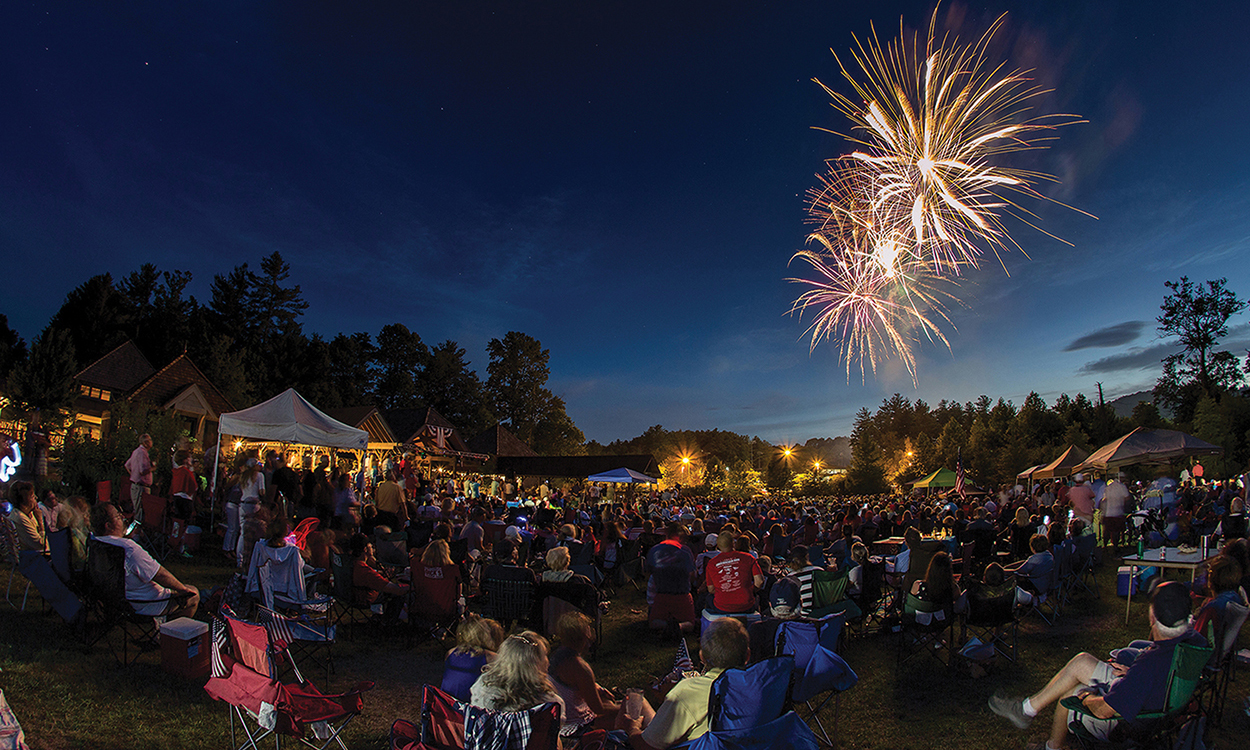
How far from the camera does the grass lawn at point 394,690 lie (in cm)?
411

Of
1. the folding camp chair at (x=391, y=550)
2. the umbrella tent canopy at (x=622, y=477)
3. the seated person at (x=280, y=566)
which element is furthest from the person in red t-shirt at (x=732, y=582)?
the umbrella tent canopy at (x=622, y=477)

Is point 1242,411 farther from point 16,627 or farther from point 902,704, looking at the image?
point 16,627

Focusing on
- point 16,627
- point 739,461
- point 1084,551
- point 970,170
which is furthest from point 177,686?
point 739,461

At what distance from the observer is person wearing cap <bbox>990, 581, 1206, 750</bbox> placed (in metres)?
3.42

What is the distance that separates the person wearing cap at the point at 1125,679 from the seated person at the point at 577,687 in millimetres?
2726

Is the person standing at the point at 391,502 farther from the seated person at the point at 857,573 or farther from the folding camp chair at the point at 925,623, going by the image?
the folding camp chair at the point at 925,623

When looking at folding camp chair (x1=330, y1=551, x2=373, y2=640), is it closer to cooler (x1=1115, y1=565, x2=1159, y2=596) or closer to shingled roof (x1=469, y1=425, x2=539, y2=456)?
cooler (x1=1115, y1=565, x2=1159, y2=596)

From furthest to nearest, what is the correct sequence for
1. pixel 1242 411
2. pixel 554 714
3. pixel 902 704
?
pixel 1242 411 < pixel 902 704 < pixel 554 714

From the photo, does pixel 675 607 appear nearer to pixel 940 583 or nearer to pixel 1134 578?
pixel 940 583

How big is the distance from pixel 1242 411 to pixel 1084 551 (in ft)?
104

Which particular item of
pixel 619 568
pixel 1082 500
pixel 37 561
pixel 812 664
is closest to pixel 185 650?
pixel 37 561

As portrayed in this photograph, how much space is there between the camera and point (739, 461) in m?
47.1

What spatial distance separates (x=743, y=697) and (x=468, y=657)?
1.48 metres

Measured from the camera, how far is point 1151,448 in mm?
15055
